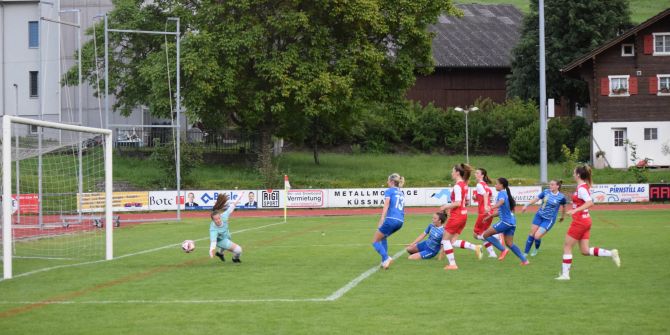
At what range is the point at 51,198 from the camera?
37656 millimetres

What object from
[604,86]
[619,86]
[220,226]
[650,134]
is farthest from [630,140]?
[220,226]

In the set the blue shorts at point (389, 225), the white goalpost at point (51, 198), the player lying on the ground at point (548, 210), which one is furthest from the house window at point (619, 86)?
the blue shorts at point (389, 225)

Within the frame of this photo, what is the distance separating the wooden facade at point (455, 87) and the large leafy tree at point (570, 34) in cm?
849

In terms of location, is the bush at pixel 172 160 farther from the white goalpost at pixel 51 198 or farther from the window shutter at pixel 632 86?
the window shutter at pixel 632 86

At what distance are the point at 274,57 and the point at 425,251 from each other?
109 ft

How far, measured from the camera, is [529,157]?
2419 inches

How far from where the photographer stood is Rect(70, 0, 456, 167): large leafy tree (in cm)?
5053

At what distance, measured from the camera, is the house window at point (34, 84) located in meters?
59.2

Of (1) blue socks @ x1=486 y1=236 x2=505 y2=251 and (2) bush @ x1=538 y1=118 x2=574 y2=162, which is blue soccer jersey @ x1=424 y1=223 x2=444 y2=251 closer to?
(1) blue socks @ x1=486 y1=236 x2=505 y2=251

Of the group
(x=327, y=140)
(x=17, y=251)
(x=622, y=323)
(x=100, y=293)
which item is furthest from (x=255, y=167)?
(x=622, y=323)

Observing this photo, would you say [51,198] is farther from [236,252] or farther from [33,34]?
[33,34]

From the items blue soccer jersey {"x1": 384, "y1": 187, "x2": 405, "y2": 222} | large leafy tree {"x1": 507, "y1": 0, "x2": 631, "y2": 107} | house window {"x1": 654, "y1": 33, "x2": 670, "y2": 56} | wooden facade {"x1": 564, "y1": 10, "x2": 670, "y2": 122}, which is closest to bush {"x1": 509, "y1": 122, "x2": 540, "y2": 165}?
wooden facade {"x1": 564, "y1": 10, "x2": 670, "y2": 122}

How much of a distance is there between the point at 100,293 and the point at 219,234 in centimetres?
429

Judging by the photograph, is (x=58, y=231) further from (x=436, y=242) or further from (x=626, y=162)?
(x=626, y=162)
